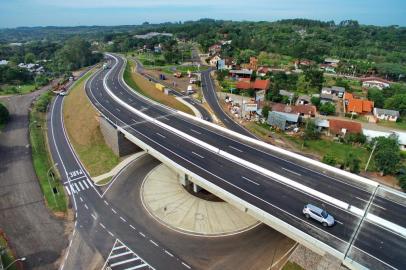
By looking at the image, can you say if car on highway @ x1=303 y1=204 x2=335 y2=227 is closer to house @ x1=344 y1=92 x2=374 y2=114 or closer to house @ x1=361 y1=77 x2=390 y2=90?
house @ x1=344 y1=92 x2=374 y2=114

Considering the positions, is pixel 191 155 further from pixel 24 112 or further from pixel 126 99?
pixel 24 112

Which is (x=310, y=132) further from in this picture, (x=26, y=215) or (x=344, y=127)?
(x=26, y=215)

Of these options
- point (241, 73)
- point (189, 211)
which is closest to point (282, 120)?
point (189, 211)

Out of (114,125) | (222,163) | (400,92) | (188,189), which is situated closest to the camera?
(222,163)

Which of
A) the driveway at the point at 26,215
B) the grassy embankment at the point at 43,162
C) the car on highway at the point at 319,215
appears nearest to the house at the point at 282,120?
the car on highway at the point at 319,215

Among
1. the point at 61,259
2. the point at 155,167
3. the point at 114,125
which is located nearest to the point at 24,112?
the point at 114,125

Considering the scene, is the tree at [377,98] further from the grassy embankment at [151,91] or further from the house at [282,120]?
the grassy embankment at [151,91]
